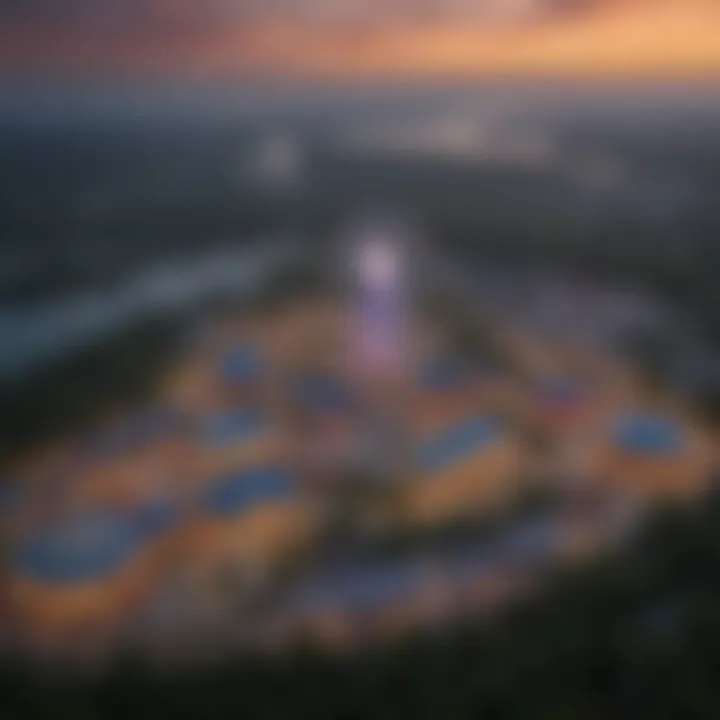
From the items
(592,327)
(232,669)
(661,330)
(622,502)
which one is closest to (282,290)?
(592,327)

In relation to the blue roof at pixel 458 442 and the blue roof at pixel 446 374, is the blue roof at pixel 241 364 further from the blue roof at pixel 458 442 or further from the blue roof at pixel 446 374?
the blue roof at pixel 458 442

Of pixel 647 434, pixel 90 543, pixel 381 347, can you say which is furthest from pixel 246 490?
pixel 381 347

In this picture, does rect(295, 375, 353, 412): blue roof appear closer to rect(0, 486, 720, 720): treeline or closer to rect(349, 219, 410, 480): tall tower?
rect(349, 219, 410, 480): tall tower

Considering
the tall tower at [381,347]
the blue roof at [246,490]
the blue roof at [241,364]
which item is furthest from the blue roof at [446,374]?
the blue roof at [246,490]

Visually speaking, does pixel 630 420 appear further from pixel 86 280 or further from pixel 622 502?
pixel 86 280

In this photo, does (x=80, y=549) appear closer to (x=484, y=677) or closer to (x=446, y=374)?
(x=484, y=677)
